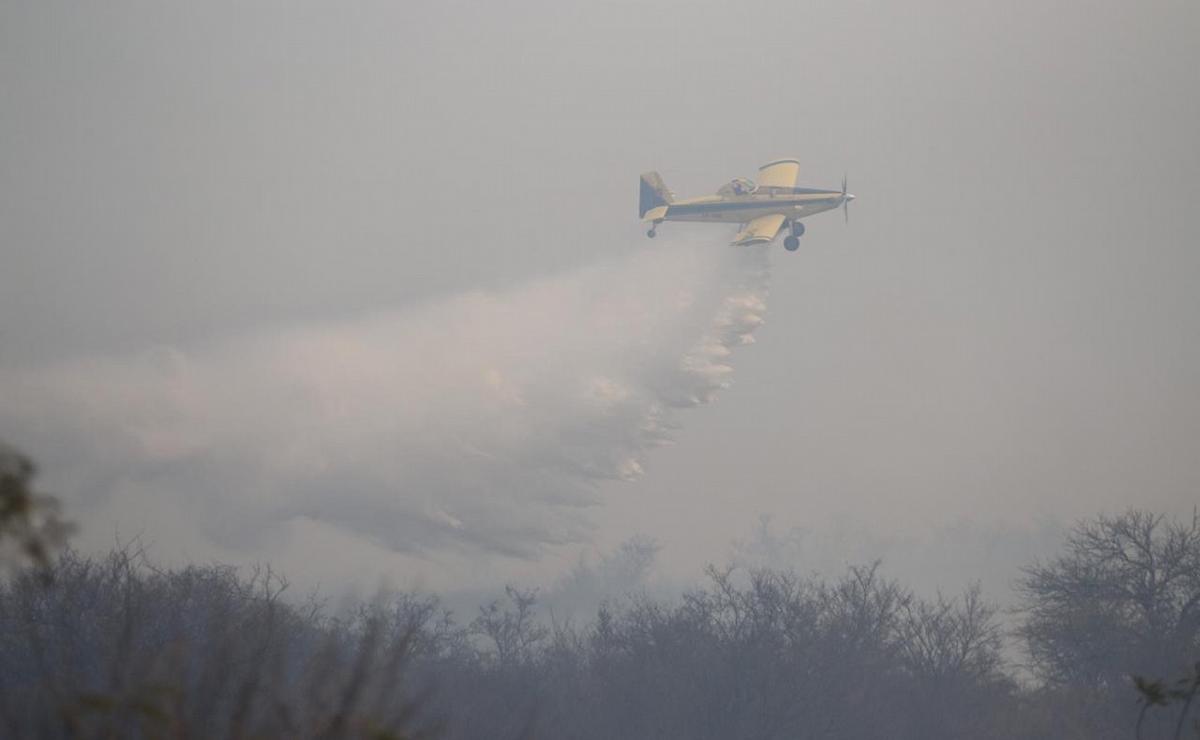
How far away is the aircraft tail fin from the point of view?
8219 cm

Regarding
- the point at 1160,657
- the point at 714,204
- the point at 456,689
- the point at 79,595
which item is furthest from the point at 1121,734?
the point at 714,204

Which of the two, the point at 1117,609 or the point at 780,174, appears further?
the point at 780,174

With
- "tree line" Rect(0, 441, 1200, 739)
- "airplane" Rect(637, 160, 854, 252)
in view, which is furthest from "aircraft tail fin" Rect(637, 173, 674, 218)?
"tree line" Rect(0, 441, 1200, 739)

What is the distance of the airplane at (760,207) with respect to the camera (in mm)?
69312

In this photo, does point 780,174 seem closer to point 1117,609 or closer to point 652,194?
point 652,194

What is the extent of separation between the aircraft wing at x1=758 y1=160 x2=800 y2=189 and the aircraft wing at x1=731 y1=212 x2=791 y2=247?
5.90m

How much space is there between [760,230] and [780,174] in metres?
12.8

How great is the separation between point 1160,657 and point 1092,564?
654 centimetres

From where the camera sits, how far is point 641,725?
4372 centimetres

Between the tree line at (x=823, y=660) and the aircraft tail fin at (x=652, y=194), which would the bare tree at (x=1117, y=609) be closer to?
the tree line at (x=823, y=660)

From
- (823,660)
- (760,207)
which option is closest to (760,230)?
(760,207)

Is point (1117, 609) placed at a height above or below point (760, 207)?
below

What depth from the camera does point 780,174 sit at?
79875 mm

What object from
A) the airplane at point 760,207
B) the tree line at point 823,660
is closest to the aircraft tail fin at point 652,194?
the airplane at point 760,207
